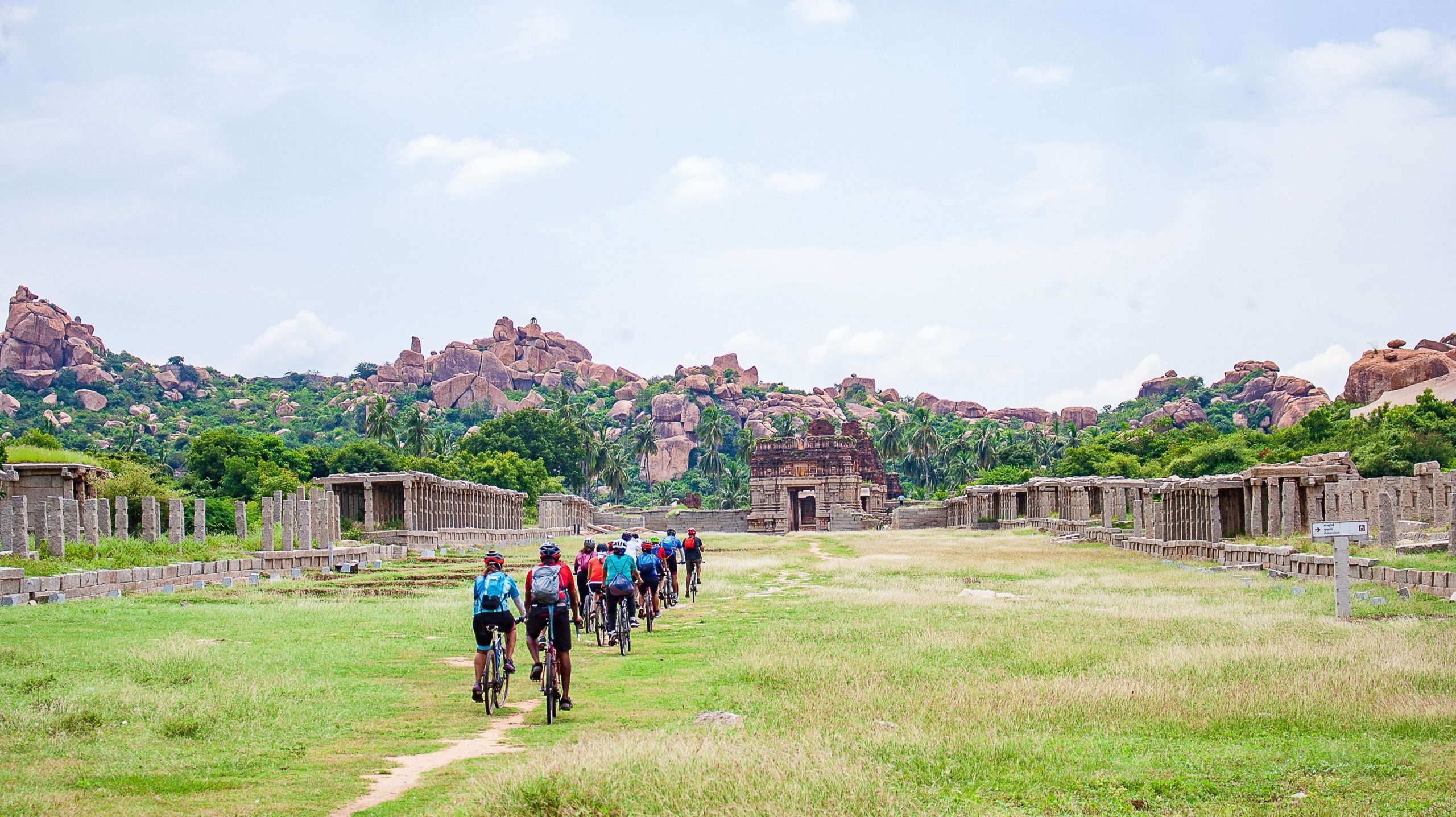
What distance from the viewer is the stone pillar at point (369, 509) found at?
161ft

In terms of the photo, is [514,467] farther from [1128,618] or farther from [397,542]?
[1128,618]

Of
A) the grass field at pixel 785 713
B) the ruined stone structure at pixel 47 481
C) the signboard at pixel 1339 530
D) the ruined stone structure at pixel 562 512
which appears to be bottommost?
the ruined stone structure at pixel 562 512

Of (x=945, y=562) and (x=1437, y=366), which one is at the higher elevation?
(x=1437, y=366)

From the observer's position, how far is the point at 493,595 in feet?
44.1

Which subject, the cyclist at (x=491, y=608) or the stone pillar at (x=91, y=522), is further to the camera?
the stone pillar at (x=91, y=522)

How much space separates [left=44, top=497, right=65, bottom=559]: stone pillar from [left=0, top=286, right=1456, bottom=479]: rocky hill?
9388cm

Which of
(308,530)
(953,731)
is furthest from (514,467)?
(953,731)

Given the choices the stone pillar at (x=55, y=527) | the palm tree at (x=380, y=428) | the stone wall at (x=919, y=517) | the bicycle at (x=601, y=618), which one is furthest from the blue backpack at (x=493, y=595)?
the palm tree at (x=380, y=428)

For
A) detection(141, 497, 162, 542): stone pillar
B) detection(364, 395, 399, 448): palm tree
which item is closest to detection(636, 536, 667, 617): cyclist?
detection(141, 497, 162, 542): stone pillar

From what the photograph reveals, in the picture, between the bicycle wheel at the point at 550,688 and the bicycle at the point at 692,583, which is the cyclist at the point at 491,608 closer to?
the bicycle wheel at the point at 550,688

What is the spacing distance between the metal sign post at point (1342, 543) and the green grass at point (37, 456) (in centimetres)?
3949

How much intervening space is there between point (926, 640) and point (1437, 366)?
106434 mm

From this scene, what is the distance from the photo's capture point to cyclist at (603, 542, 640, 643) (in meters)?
18.4

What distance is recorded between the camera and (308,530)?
119 ft
